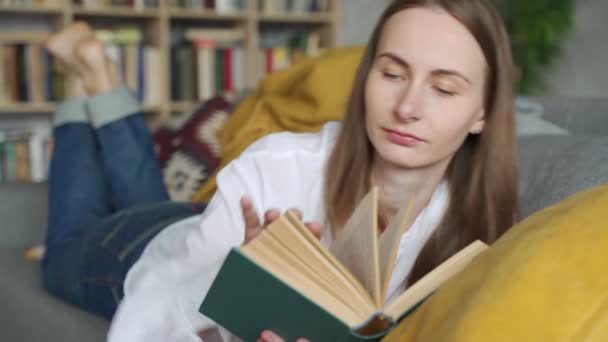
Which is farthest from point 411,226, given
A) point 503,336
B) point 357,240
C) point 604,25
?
point 604,25

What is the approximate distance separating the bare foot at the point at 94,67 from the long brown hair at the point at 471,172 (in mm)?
887

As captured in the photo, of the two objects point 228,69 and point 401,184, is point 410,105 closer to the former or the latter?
point 401,184

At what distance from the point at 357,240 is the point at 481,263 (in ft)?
0.53

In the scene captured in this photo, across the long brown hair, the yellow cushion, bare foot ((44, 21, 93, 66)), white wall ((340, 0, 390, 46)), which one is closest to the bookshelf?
white wall ((340, 0, 390, 46))

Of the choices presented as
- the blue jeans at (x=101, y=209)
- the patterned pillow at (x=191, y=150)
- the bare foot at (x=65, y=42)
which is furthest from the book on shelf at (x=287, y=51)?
the blue jeans at (x=101, y=209)

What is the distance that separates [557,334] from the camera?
43 cm

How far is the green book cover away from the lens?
59 centimetres

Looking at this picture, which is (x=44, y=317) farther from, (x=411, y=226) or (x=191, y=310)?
(x=411, y=226)

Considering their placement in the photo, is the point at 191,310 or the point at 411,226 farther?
the point at 411,226

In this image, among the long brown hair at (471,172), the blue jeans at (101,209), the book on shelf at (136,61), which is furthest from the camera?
the book on shelf at (136,61)

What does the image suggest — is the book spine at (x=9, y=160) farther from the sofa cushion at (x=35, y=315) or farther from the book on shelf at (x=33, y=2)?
the sofa cushion at (x=35, y=315)

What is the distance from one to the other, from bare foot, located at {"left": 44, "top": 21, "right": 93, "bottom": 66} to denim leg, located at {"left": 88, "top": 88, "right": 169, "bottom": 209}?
158 mm

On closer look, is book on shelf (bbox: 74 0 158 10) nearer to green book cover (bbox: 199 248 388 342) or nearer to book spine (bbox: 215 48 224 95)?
book spine (bbox: 215 48 224 95)

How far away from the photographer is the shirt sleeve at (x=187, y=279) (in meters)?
0.96
